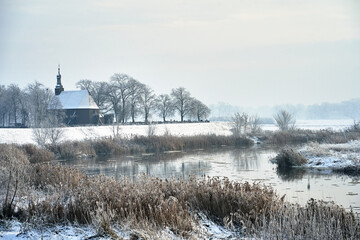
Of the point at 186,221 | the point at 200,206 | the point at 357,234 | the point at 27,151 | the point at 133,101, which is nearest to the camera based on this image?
the point at 357,234

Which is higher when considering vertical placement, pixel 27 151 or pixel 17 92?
pixel 17 92

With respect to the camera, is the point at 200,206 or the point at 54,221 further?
the point at 200,206

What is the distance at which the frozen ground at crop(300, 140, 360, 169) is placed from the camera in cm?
1922

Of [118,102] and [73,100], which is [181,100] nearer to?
[118,102]

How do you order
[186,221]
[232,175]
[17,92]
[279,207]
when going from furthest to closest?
[17,92], [232,175], [279,207], [186,221]

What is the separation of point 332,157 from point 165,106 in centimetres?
5723

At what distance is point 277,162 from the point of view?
2178cm

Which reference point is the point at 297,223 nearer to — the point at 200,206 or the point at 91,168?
the point at 200,206

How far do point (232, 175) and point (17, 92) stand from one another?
174 ft

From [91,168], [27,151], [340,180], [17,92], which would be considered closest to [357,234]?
[340,180]

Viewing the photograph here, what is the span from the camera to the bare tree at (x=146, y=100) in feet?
232

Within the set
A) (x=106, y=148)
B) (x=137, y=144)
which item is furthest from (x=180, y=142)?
(x=106, y=148)

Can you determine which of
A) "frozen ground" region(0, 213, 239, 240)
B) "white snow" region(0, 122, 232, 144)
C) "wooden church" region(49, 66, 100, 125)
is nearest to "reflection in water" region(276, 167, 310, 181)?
"frozen ground" region(0, 213, 239, 240)

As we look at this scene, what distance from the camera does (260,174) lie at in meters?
18.6
